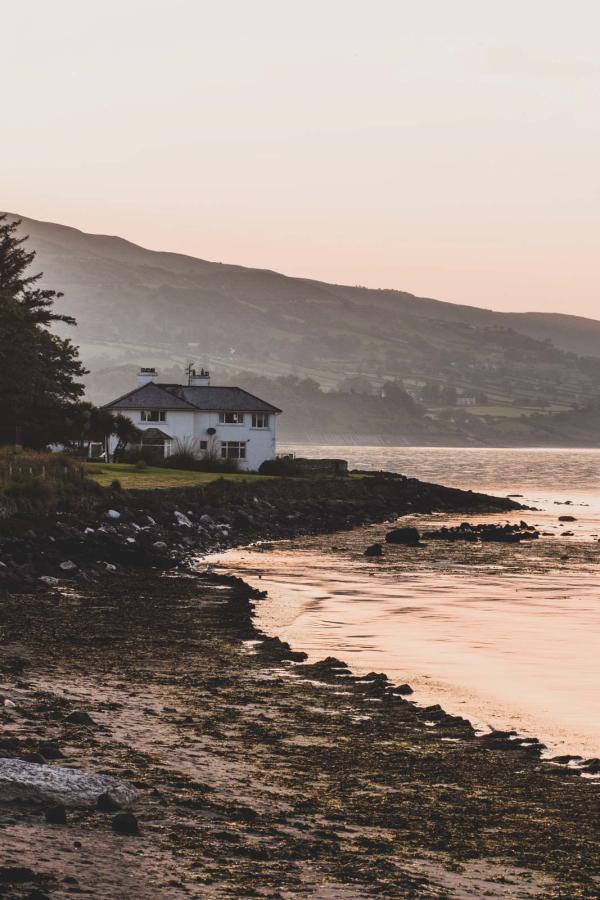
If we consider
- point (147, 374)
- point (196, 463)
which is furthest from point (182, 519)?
point (147, 374)

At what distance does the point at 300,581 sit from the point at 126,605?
418 inches

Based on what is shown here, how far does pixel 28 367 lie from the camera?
68.7 m

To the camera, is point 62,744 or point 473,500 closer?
point 62,744

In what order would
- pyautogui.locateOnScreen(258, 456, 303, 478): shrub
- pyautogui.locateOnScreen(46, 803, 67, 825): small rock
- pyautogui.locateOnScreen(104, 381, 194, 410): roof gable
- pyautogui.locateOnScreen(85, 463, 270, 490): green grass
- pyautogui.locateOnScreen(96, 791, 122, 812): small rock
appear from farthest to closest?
pyautogui.locateOnScreen(104, 381, 194, 410): roof gable → pyautogui.locateOnScreen(258, 456, 303, 478): shrub → pyautogui.locateOnScreen(85, 463, 270, 490): green grass → pyautogui.locateOnScreen(96, 791, 122, 812): small rock → pyautogui.locateOnScreen(46, 803, 67, 825): small rock

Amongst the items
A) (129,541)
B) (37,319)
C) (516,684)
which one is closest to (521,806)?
(516,684)

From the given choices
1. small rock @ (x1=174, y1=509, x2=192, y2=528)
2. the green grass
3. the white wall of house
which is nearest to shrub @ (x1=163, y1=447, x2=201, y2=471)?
the green grass

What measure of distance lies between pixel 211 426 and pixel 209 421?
16.3 inches

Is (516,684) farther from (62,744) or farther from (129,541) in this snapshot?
(129,541)

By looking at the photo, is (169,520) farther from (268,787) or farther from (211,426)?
(211,426)

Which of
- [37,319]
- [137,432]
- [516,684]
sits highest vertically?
[37,319]

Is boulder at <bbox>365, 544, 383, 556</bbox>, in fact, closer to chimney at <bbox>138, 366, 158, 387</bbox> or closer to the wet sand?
the wet sand

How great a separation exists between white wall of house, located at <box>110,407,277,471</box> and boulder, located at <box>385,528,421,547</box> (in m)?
36.1

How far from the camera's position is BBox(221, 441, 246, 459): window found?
95.6m

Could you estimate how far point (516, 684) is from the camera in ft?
77.2
